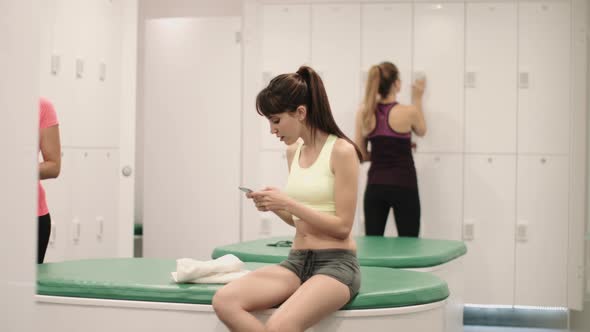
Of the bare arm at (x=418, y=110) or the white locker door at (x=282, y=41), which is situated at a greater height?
the white locker door at (x=282, y=41)

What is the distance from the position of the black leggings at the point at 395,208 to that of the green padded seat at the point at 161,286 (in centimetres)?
181

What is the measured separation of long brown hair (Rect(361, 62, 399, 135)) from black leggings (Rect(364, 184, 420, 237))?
44 cm

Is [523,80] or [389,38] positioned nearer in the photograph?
[523,80]

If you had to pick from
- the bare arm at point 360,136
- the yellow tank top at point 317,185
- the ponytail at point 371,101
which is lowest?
the yellow tank top at point 317,185

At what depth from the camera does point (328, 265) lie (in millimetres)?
2797

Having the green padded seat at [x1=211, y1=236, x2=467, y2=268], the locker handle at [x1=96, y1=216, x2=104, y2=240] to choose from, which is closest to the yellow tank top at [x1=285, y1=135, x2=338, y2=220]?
the green padded seat at [x1=211, y1=236, x2=467, y2=268]

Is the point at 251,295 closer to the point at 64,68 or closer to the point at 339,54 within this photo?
the point at 64,68

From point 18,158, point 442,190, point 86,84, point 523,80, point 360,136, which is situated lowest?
point 442,190

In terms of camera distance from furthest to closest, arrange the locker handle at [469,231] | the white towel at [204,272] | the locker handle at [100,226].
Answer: the locker handle at [469,231], the locker handle at [100,226], the white towel at [204,272]

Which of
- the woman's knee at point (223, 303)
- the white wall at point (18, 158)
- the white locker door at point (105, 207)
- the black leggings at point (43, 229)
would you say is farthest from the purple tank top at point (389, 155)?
the white wall at point (18, 158)

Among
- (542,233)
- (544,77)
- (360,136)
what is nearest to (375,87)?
(360,136)

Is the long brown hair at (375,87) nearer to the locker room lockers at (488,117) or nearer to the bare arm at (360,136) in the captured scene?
the bare arm at (360,136)

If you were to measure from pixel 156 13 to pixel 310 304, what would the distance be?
4.62m

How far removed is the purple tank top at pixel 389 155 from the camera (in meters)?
5.17
